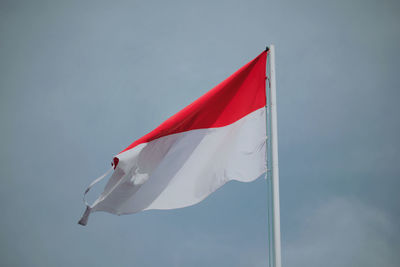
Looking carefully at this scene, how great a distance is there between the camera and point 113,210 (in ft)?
33.8

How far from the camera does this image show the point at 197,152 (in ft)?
35.6

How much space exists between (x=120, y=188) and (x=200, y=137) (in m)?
2.56

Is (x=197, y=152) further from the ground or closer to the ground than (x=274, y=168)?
further from the ground

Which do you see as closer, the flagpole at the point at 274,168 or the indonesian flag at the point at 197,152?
the flagpole at the point at 274,168

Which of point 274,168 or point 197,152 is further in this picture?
point 197,152

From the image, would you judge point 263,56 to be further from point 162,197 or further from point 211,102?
point 162,197

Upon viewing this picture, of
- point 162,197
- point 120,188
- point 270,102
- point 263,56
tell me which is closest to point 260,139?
point 270,102

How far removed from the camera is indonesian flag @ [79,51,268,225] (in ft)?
33.2

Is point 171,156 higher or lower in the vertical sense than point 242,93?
lower

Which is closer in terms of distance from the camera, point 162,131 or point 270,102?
point 270,102

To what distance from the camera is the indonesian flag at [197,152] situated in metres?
10.1

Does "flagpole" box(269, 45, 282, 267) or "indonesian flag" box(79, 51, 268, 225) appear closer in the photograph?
"flagpole" box(269, 45, 282, 267)

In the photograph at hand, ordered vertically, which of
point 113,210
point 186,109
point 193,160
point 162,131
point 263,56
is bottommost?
point 113,210

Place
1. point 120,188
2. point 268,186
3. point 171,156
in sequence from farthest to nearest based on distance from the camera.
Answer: point 171,156 < point 120,188 < point 268,186
